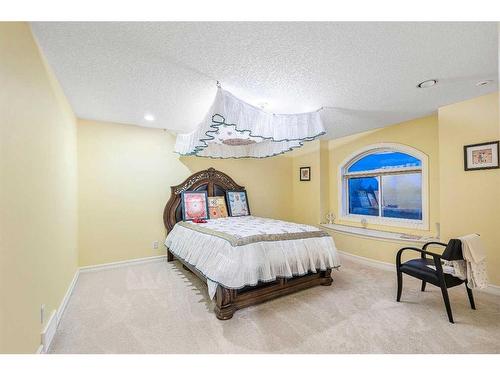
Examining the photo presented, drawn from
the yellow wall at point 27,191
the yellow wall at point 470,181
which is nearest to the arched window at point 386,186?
the yellow wall at point 470,181

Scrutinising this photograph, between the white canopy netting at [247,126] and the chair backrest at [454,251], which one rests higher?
the white canopy netting at [247,126]

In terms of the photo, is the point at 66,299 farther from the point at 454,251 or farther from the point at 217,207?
the point at 454,251

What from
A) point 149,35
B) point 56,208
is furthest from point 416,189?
point 56,208

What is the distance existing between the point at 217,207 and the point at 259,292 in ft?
7.13

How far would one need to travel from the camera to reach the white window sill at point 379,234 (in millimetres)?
3197

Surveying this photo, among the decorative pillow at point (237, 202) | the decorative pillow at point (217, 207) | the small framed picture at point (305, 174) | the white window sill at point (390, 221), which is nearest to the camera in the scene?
the white window sill at point (390, 221)

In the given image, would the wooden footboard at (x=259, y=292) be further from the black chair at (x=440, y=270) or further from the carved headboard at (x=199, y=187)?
the carved headboard at (x=199, y=187)

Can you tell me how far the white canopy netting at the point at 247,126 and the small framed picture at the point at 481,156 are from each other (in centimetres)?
183

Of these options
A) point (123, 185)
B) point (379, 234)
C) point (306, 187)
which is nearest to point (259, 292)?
point (379, 234)

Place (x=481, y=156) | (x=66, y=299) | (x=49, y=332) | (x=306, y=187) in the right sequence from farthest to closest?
(x=306, y=187) < (x=481, y=156) < (x=66, y=299) < (x=49, y=332)

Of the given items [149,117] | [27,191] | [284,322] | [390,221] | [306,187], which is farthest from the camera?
[306,187]

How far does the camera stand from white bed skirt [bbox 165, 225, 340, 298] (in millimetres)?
2195

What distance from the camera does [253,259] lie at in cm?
230

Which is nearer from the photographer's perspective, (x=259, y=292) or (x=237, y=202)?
(x=259, y=292)
